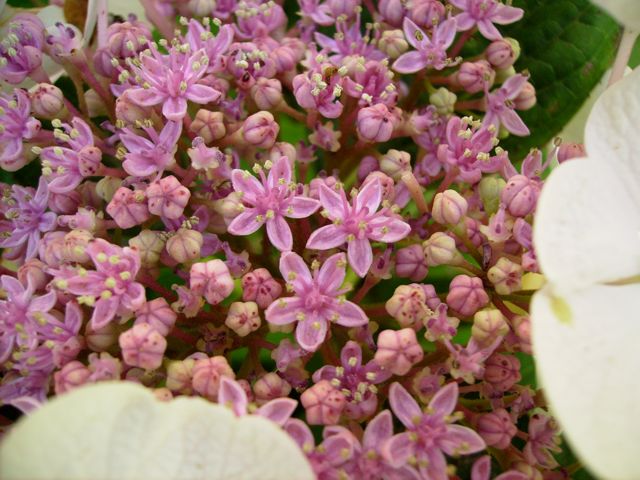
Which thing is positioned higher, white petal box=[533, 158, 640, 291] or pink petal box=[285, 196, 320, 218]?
white petal box=[533, 158, 640, 291]

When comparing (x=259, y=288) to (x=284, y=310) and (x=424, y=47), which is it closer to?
(x=284, y=310)

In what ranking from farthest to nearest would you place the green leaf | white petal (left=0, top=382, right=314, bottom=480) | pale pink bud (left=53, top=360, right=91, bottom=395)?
the green leaf, pale pink bud (left=53, top=360, right=91, bottom=395), white petal (left=0, top=382, right=314, bottom=480)

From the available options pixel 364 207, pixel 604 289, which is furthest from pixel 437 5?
pixel 604 289

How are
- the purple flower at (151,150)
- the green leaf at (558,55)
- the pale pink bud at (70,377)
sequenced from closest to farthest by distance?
the pale pink bud at (70,377) < the purple flower at (151,150) < the green leaf at (558,55)

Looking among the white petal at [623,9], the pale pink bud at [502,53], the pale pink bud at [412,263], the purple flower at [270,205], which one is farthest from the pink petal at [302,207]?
the white petal at [623,9]

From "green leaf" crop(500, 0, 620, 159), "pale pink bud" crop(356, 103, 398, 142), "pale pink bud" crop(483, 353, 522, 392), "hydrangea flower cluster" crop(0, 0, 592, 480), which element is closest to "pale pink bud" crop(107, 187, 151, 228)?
"hydrangea flower cluster" crop(0, 0, 592, 480)

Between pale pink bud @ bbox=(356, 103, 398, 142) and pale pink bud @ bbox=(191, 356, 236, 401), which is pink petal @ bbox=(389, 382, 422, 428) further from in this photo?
pale pink bud @ bbox=(356, 103, 398, 142)

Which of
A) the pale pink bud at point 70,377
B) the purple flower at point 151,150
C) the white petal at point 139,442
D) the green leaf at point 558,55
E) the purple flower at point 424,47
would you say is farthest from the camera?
the green leaf at point 558,55

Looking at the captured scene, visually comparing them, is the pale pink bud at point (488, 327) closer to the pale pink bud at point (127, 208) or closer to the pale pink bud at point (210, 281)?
the pale pink bud at point (210, 281)
